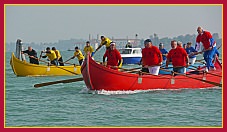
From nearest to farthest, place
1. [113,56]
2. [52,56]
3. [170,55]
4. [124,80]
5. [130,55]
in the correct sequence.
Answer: [124,80] → [113,56] → [170,55] → [52,56] → [130,55]

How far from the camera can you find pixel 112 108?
1348 cm

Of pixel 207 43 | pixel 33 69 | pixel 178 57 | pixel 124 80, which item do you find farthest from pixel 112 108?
pixel 33 69

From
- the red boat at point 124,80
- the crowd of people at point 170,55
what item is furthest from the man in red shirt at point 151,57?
the red boat at point 124,80

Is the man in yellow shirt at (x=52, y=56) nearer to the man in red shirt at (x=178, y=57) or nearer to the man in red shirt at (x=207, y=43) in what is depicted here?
the man in red shirt at (x=207, y=43)

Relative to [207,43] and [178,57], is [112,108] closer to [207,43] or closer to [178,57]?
[178,57]

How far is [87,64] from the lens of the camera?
51.0 feet

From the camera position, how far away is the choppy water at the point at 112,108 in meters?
11.7

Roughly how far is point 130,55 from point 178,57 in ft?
74.3

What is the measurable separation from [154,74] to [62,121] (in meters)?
5.50

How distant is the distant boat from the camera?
39.2 meters

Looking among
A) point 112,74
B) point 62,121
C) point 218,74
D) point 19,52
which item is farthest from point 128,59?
point 62,121

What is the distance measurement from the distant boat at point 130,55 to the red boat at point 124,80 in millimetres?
21619

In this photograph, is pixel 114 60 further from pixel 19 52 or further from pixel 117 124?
pixel 19 52

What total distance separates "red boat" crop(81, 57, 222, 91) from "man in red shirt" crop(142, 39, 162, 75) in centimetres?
33
